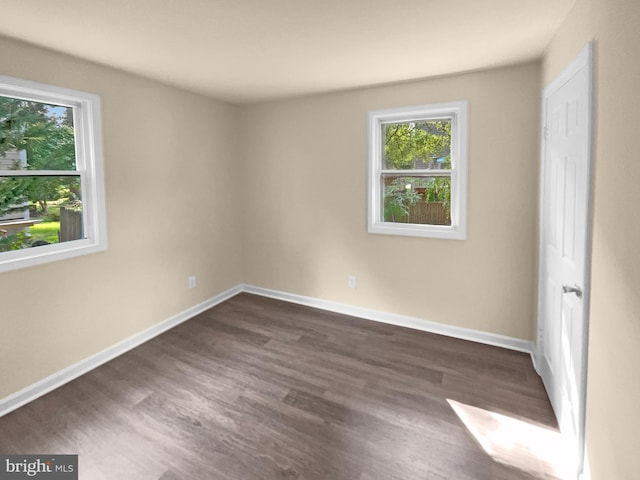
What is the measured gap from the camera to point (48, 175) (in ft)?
8.39

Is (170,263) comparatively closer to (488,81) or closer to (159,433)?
(159,433)

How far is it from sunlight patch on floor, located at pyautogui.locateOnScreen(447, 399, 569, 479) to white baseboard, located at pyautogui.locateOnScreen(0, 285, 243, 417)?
2.71m

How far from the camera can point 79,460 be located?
187cm

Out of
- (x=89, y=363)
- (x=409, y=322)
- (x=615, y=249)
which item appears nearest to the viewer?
(x=615, y=249)

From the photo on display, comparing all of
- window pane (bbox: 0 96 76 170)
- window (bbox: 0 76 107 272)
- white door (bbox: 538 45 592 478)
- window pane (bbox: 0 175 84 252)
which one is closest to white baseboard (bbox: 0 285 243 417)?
window (bbox: 0 76 107 272)

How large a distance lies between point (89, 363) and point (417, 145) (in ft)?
11.4

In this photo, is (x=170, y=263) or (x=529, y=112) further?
(x=170, y=263)

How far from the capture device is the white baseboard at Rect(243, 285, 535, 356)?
10.1 feet

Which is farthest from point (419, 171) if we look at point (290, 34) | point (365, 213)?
point (290, 34)

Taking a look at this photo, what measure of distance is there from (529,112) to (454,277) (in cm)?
152

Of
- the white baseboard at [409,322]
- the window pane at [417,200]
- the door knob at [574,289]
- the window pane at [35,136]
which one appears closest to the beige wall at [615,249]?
the door knob at [574,289]

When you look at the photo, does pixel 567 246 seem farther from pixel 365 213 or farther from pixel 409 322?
pixel 365 213

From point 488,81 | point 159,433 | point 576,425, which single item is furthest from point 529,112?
point 159,433

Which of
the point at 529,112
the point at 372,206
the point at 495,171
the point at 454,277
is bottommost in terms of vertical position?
the point at 454,277
